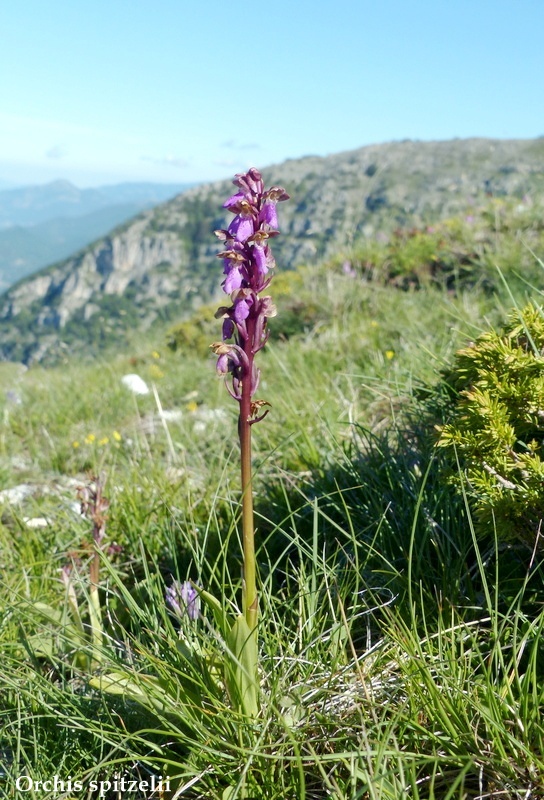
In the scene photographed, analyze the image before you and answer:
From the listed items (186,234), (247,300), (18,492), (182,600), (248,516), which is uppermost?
(186,234)

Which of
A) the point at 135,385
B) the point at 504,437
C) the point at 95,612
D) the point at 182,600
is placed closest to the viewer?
the point at 504,437

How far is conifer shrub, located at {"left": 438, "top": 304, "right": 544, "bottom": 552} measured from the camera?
174cm

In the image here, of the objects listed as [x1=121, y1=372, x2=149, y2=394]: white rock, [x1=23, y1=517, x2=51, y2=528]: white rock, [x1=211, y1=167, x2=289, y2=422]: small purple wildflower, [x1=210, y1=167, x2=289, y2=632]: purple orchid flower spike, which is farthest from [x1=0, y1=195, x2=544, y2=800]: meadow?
[x1=121, y1=372, x2=149, y2=394]: white rock

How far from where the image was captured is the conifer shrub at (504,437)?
5.70 feet

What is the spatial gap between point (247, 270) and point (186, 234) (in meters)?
121

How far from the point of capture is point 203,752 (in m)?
1.49

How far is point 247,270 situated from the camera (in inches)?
59.1

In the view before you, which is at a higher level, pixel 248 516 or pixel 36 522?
pixel 248 516

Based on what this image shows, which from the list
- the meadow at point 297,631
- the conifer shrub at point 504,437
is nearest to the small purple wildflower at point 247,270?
the meadow at point 297,631

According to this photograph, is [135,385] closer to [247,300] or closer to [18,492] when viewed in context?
[18,492]

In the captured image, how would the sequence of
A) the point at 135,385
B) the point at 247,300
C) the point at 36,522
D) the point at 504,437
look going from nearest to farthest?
the point at 247,300 → the point at 504,437 → the point at 36,522 → the point at 135,385

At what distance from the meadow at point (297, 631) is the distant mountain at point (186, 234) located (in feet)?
246

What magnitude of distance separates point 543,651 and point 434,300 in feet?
15.0

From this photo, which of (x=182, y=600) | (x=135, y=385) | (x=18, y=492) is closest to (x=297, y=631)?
(x=182, y=600)
